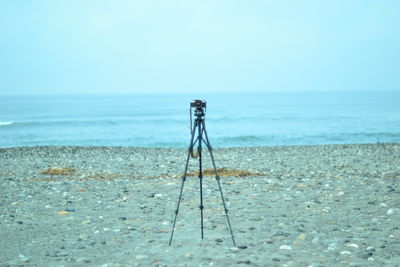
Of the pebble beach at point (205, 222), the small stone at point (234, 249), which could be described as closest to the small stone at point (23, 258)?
the pebble beach at point (205, 222)

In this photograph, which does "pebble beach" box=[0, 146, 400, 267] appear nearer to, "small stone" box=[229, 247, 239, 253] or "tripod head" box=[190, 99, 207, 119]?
"small stone" box=[229, 247, 239, 253]

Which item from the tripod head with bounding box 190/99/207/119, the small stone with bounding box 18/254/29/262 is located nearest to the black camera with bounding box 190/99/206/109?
the tripod head with bounding box 190/99/207/119

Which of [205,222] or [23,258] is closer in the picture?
[23,258]

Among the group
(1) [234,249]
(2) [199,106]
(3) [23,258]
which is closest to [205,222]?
(1) [234,249]

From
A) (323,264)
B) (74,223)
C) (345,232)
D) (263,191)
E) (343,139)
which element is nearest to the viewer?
(323,264)

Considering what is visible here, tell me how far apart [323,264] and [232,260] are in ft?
4.63

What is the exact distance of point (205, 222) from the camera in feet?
30.2

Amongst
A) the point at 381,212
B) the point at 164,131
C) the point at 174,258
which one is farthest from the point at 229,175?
the point at 164,131

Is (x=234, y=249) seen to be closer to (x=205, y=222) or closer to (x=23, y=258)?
(x=205, y=222)

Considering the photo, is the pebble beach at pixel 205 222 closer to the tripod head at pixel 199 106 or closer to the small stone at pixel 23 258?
the small stone at pixel 23 258

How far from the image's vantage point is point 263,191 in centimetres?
1217

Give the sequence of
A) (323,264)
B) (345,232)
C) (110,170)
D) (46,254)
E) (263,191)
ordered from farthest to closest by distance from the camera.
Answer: (110,170) → (263,191) → (345,232) → (46,254) → (323,264)

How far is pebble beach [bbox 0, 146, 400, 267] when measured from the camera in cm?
704

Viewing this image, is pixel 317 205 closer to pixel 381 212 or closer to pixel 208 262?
pixel 381 212
